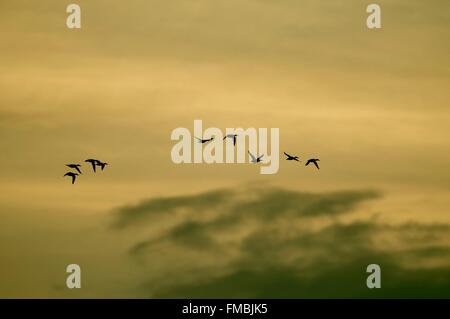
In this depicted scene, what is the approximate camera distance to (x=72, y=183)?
10838 cm

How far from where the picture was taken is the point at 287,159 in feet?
359
